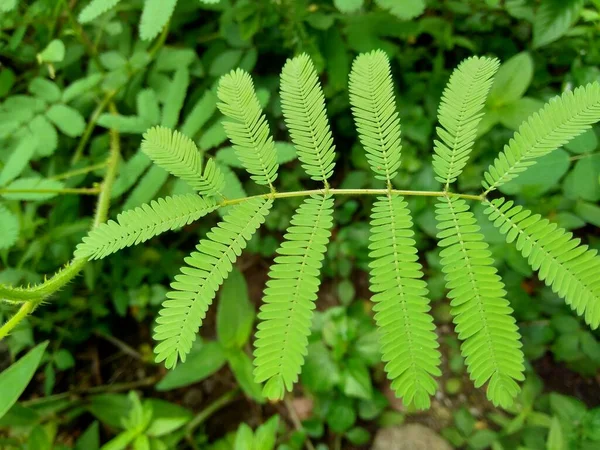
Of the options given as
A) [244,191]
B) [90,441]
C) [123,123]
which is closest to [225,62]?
[123,123]

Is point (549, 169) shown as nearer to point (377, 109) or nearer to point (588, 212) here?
point (588, 212)

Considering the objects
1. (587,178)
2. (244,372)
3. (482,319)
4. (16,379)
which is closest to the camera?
(482,319)

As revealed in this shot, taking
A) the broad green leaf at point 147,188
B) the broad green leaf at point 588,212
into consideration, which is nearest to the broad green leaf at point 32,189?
the broad green leaf at point 147,188

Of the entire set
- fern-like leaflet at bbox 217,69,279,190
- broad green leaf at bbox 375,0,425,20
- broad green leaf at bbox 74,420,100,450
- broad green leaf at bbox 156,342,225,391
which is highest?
broad green leaf at bbox 375,0,425,20

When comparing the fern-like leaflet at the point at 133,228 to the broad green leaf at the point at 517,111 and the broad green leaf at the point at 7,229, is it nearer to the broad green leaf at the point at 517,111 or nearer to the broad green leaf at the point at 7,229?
the broad green leaf at the point at 7,229

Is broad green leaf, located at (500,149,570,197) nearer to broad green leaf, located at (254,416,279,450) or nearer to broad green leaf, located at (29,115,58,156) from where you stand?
broad green leaf, located at (254,416,279,450)

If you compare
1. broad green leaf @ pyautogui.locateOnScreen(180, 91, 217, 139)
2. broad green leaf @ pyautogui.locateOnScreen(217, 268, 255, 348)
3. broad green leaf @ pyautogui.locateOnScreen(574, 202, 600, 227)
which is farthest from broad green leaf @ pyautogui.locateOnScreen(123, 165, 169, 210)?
broad green leaf @ pyautogui.locateOnScreen(574, 202, 600, 227)
